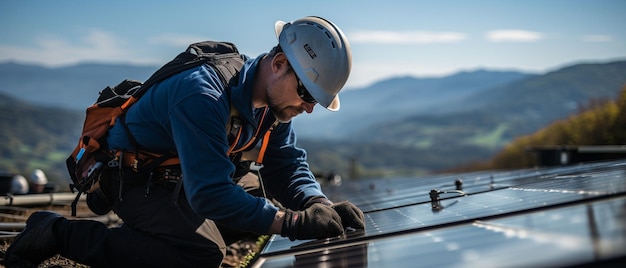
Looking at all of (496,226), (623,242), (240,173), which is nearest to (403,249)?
(496,226)

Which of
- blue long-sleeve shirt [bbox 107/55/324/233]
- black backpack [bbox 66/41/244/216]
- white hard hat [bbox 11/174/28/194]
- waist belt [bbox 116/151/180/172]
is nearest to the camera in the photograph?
blue long-sleeve shirt [bbox 107/55/324/233]

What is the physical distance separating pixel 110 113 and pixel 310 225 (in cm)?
160

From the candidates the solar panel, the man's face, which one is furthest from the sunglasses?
the solar panel

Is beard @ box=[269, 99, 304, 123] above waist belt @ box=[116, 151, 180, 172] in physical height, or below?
above

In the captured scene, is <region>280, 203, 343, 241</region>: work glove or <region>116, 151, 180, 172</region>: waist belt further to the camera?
<region>116, 151, 180, 172</region>: waist belt

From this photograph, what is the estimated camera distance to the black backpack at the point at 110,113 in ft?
14.1

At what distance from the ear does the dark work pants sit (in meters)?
1.09

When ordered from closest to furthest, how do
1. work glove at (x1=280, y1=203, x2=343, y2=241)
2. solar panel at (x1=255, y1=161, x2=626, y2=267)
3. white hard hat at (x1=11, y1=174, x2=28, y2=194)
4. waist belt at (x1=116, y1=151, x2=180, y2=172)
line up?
1. solar panel at (x1=255, y1=161, x2=626, y2=267)
2. work glove at (x1=280, y1=203, x2=343, y2=241)
3. waist belt at (x1=116, y1=151, x2=180, y2=172)
4. white hard hat at (x1=11, y1=174, x2=28, y2=194)

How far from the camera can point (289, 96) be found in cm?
428

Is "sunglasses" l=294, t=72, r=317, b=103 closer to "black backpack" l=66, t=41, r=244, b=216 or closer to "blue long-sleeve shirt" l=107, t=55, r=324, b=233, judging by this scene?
"blue long-sleeve shirt" l=107, t=55, r=324, b=233

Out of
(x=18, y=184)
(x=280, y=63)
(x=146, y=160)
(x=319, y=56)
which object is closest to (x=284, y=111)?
(x=280, y=63)

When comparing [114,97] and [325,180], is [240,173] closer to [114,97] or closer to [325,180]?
[114,97]

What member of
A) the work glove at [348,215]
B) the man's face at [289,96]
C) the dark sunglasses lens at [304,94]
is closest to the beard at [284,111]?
the man's face at [289,96]

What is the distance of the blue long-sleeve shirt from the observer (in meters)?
3.74
